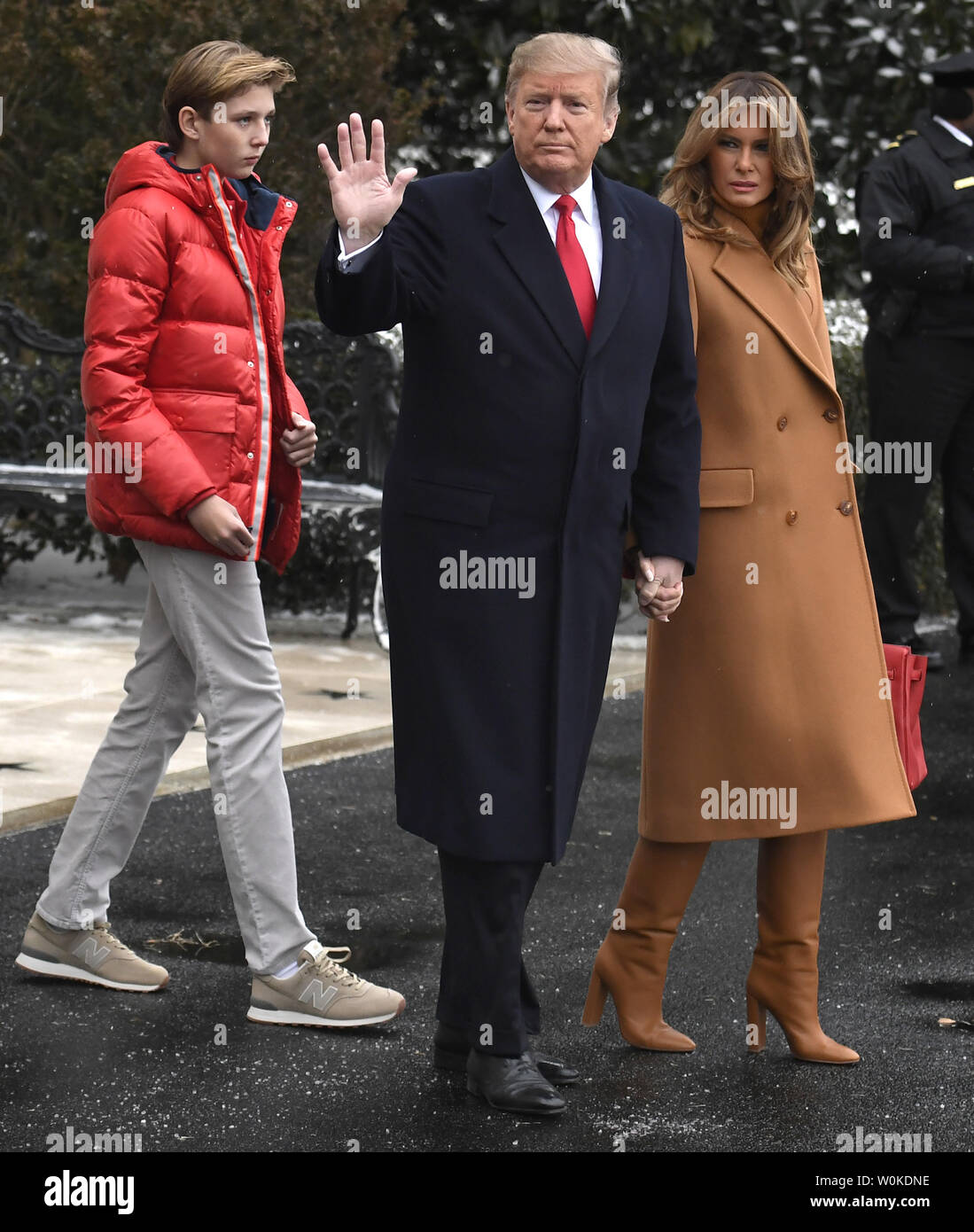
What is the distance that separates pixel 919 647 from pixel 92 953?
5.18m

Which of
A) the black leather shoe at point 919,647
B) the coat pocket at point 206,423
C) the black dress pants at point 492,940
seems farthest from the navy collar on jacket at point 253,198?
the black leather shoe at point 919,647

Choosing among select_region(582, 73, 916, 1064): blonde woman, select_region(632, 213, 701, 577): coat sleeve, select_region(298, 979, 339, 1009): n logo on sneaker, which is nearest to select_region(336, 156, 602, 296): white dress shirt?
select_region(632, 213, 701, 577): coat sleeve

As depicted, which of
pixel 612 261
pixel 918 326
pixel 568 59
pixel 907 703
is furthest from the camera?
pixel 918 326

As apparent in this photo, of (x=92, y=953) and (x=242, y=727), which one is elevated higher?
(x=242, y=727)

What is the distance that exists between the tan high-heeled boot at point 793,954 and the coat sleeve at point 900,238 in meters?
4.59

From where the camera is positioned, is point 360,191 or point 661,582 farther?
point 661,582

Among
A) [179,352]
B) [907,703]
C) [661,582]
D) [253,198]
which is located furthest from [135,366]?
[907,703]

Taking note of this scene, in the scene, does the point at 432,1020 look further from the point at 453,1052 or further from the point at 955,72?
the point at 955,72

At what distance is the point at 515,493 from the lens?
3650mm

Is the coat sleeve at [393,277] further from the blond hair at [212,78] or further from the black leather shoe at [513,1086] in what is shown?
the black leather shoe at [513,1086]

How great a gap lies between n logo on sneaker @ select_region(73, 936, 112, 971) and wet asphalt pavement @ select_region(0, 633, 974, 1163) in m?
0.06

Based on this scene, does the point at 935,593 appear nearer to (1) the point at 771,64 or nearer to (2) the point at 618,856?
(1) the point at 771,64

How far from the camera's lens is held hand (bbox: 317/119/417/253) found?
3.38 m

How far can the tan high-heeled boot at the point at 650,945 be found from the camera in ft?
13.3
